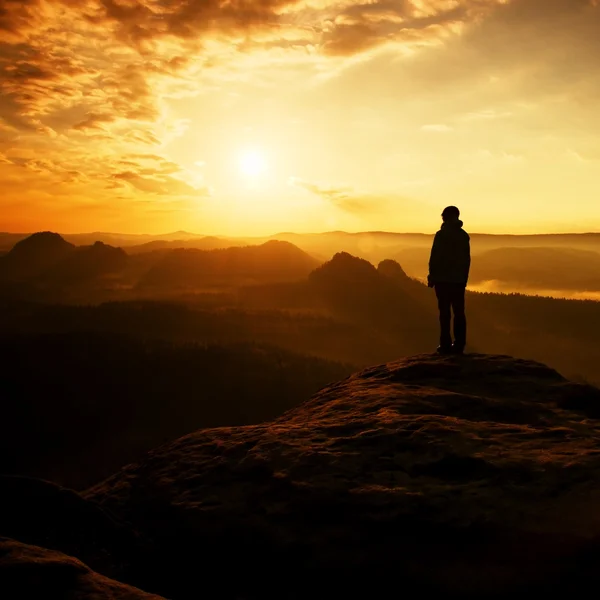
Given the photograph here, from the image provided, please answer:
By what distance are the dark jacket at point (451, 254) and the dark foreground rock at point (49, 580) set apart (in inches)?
377

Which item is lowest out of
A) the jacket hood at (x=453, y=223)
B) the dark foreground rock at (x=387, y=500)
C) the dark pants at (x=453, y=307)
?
the dark foreground rock at (x=387, y=500)

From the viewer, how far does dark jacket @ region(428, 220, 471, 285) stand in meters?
11.9

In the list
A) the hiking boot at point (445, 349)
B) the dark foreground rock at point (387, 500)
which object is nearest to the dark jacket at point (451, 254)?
the hiking boot at point (445, 349)

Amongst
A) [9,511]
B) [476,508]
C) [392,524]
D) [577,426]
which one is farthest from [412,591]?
[9,511]

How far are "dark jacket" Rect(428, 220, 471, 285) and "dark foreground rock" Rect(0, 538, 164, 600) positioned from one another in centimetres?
956

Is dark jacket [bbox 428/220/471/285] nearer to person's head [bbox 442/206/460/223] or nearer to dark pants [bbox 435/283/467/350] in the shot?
person's head [bbox 442/206/460/223]

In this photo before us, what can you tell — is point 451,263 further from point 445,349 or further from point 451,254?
point 445,349

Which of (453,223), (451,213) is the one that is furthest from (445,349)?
(451,213)

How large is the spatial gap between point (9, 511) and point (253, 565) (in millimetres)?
3085

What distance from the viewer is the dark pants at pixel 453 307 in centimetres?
1216

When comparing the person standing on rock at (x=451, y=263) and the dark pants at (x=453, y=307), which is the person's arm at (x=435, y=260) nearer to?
the person standing on rock at (x=451, y=263)

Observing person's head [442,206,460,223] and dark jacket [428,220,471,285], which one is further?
person's head [442,206,460,223]

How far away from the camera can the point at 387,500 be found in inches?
263

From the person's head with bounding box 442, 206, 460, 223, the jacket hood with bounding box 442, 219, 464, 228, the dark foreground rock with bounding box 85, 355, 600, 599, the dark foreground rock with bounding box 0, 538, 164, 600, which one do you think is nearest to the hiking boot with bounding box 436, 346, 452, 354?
the dark foreground rock with bounding box 85, 355, 600, 599
